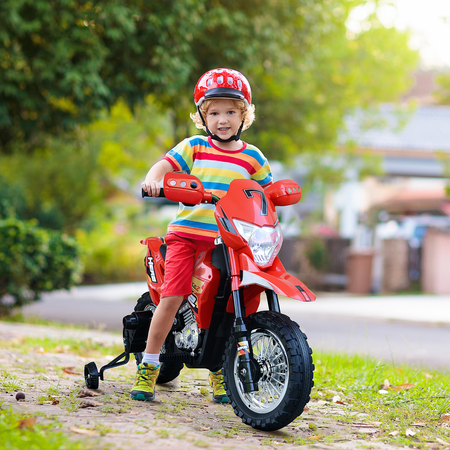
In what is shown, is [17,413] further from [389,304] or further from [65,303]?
[389,304]

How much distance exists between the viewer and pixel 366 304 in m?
13.5

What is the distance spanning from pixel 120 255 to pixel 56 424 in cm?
1589

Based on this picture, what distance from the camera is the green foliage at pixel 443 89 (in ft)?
37.9

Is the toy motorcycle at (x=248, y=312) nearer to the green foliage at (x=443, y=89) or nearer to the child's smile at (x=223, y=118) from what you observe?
the child's smile at (x=223, y=118)

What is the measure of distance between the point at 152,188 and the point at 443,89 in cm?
985

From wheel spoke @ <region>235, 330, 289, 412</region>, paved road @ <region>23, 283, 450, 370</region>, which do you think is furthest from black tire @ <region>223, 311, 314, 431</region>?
paved road @ <region>23, 283, 450, 370</region>

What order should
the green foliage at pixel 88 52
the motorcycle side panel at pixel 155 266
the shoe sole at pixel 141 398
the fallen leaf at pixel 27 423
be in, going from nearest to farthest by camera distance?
1. the fallen leaf at pixel 27 423
2. the shoe sole at pixel 141 398
3. the motorcycle side panel at pixel 155 266
4. the green foliage at pixel 88 52

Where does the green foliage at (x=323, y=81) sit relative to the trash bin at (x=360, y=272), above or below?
above

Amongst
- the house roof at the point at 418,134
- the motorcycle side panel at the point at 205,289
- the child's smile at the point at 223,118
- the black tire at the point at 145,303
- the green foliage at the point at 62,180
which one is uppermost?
the house roof at the point at 418,134

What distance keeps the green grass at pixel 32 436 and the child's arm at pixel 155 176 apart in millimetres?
1285

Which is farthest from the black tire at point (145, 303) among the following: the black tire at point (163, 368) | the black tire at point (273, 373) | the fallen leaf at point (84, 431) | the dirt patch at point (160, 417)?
the fallen leaf at point (84, 431)

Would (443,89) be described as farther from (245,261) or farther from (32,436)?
(32,436)

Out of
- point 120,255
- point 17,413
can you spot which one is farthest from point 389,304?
point 17,413

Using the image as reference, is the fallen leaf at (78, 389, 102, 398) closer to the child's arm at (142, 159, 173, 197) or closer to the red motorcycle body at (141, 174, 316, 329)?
the red motorcycle body at (141, 174, 316, 329)
